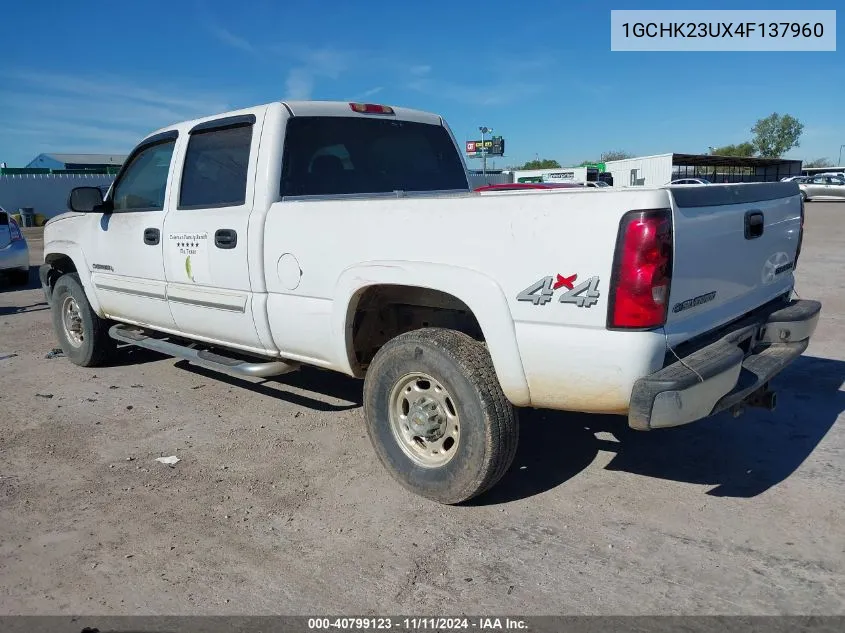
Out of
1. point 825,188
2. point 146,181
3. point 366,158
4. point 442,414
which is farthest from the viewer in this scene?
point 825,188

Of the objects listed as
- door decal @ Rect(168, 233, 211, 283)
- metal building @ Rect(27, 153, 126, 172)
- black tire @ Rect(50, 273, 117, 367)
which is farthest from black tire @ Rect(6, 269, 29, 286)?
metal building @ Rect(27, 153, 126, 172)

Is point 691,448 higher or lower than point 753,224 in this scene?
lower

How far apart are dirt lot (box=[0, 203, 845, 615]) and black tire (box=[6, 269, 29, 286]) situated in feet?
24.9

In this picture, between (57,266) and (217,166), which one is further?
(57,266)

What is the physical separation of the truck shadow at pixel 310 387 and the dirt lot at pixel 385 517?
0.05 m

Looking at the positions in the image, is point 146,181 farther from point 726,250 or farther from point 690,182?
Answer: point 690,182

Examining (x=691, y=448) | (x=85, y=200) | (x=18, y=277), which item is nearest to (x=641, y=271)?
(x=691, y=448)

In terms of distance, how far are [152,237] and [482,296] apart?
2.90m

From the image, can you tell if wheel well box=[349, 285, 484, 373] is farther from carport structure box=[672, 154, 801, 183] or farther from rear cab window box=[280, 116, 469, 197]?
carport structure box=[672, 154, 801, 183]

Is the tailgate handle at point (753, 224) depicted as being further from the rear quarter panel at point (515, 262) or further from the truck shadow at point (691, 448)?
the truck shadow at point (691, 448)

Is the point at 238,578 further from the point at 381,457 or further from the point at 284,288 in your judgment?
the point at 284,288

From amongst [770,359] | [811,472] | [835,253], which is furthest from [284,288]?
[835,253]

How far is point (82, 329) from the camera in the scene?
620 centimetres

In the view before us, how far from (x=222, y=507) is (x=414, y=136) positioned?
293cm
